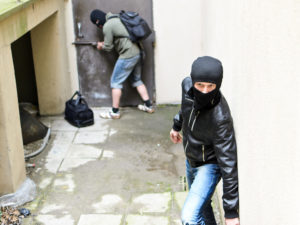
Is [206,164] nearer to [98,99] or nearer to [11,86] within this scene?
[11,86]

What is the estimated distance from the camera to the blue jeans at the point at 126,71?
7.79 metres

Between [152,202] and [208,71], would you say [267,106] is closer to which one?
[208,71]

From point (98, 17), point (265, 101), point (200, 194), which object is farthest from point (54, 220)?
point (98, 17)

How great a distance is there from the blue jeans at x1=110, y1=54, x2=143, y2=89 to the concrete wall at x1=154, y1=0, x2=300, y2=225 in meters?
3.59

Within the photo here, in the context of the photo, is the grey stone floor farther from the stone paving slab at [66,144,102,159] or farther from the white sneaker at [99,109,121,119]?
the white sneaker at [99,109,121,119]

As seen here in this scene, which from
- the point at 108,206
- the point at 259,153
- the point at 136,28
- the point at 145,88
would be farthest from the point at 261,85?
the point at 145,88

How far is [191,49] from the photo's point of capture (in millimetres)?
8188

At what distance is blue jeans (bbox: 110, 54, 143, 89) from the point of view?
7785 millimetres

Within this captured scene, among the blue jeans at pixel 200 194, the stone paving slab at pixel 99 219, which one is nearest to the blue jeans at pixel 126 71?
the stone paving slab at pixel 99 219

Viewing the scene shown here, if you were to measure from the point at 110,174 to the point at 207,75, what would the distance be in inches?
127

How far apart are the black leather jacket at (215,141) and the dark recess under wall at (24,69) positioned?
17.1ft

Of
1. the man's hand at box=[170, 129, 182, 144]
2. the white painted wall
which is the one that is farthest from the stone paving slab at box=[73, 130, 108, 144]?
the man's hand at box=[170, 129, 182, 144]

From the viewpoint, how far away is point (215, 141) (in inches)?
136

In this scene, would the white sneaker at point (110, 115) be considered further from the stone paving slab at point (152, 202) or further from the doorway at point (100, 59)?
the stone paving slab at point (152, 202)
